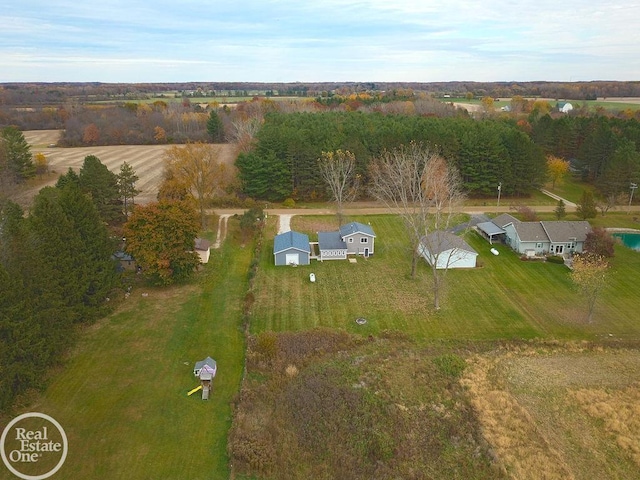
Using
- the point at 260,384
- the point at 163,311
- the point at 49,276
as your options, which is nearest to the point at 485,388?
the point at 260,384

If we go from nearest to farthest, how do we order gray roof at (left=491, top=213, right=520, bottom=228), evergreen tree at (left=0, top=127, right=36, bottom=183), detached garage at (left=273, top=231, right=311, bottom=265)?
detached garage at (left=273, top=231, right=311, bottom=265) < gray roof at (left=491, top=213, right=520, bottom=228) < evergreen tree at (left=0, top=127, right=36, bottom=183)

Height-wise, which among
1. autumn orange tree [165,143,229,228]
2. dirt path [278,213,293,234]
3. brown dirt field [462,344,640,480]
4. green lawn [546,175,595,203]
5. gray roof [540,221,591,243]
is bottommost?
brown dirt field [462,344,640,480]

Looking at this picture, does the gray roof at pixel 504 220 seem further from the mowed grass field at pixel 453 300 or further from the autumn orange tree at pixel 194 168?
the autumn orange tree at pixel 194 168

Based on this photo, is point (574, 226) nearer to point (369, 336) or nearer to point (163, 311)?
point (369, 336)

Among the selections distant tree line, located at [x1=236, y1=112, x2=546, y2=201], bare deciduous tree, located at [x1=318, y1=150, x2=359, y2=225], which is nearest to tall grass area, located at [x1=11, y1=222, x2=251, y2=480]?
bare deciduous tree, located at [x1=318, y1=150, x2=359, y2=225]

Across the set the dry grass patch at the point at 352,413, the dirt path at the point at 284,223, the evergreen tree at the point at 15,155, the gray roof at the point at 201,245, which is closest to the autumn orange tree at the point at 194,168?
the gray roof at the point at 201,245

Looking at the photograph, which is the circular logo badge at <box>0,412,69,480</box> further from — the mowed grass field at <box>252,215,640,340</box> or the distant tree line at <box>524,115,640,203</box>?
the distant tree line at <box>524,115,640,203</box>

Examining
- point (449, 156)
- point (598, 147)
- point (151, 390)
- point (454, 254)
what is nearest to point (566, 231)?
point (454, 254)
